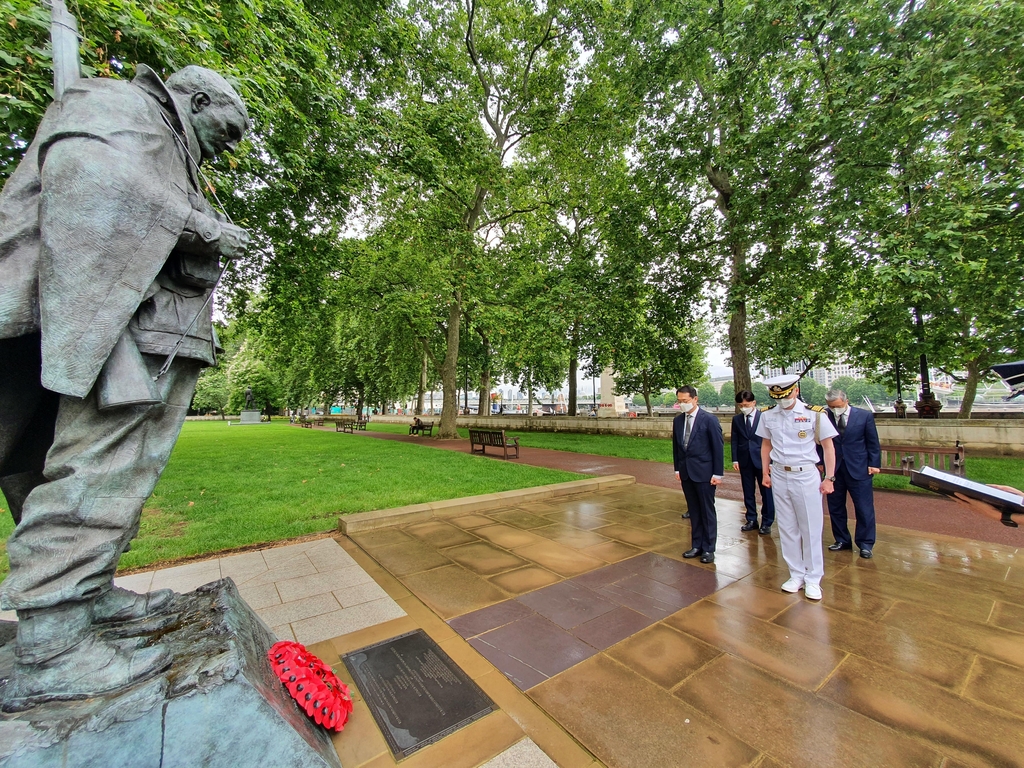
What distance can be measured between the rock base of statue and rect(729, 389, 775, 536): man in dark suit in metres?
5.58

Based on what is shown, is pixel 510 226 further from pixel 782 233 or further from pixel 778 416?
pixel 778 416

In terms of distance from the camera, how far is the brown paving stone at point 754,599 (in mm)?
3391

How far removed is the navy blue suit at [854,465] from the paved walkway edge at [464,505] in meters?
3.77

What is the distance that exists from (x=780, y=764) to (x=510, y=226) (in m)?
22.1

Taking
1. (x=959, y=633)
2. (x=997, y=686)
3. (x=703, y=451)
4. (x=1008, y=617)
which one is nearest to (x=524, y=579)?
(x=703, y=451)

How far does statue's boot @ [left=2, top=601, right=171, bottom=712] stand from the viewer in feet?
4.87

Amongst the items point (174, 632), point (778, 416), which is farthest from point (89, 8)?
point (778, 416)

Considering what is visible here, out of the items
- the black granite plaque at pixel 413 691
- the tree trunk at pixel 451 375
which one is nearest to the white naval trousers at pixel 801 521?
the black granite plaque at pixel 413 691

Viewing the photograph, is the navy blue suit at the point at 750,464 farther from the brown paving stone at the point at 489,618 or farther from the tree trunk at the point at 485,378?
the tree trunk at the point at 485,378

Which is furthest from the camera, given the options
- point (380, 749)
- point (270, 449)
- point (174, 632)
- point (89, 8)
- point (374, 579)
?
point (270, 449)

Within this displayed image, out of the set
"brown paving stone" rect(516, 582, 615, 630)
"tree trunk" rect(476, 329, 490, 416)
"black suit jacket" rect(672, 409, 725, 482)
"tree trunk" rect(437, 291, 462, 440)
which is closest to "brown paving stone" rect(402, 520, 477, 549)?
"brown paving stone" rect(516, 582, 615, 630)

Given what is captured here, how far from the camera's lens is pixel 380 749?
201 cm

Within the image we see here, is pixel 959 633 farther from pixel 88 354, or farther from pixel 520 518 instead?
pixel 88 354

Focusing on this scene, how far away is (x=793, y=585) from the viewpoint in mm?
3762
